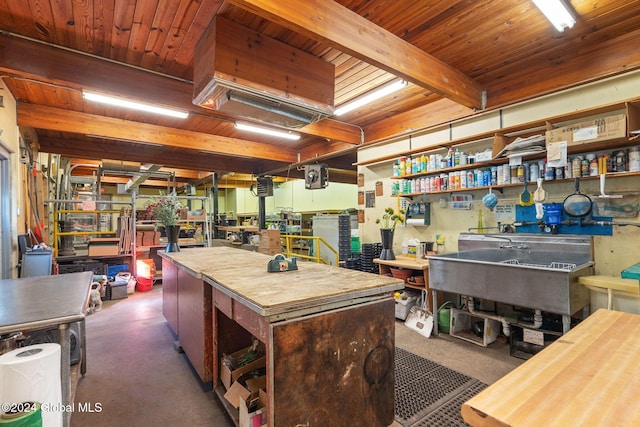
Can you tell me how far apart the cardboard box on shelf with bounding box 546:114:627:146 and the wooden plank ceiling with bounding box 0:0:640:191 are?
507 millimetres

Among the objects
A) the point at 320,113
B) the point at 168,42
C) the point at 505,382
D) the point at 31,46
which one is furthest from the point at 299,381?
the point at 31,46

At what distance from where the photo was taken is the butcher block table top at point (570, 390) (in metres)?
0.61

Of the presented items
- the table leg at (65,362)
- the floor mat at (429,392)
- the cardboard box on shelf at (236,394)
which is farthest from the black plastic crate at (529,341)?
the table leg at (65,362)

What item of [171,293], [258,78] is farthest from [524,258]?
[171,293]

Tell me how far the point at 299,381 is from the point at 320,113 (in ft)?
7.16

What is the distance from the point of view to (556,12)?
6.71ft

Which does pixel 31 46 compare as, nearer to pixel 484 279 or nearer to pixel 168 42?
pixel 168 42

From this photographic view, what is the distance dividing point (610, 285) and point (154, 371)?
3.63 meters

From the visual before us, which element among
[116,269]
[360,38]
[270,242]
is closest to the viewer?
Result: [360,38]

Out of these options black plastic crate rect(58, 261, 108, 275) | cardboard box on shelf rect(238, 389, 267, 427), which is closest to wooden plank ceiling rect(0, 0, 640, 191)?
cardboard box on shelf rect(238, 389, 267, 427)

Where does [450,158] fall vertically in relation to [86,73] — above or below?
below

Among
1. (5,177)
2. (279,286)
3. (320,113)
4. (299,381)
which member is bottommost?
(299,381)

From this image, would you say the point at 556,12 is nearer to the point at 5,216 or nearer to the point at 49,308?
the point at 49,308

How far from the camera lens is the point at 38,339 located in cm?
226
